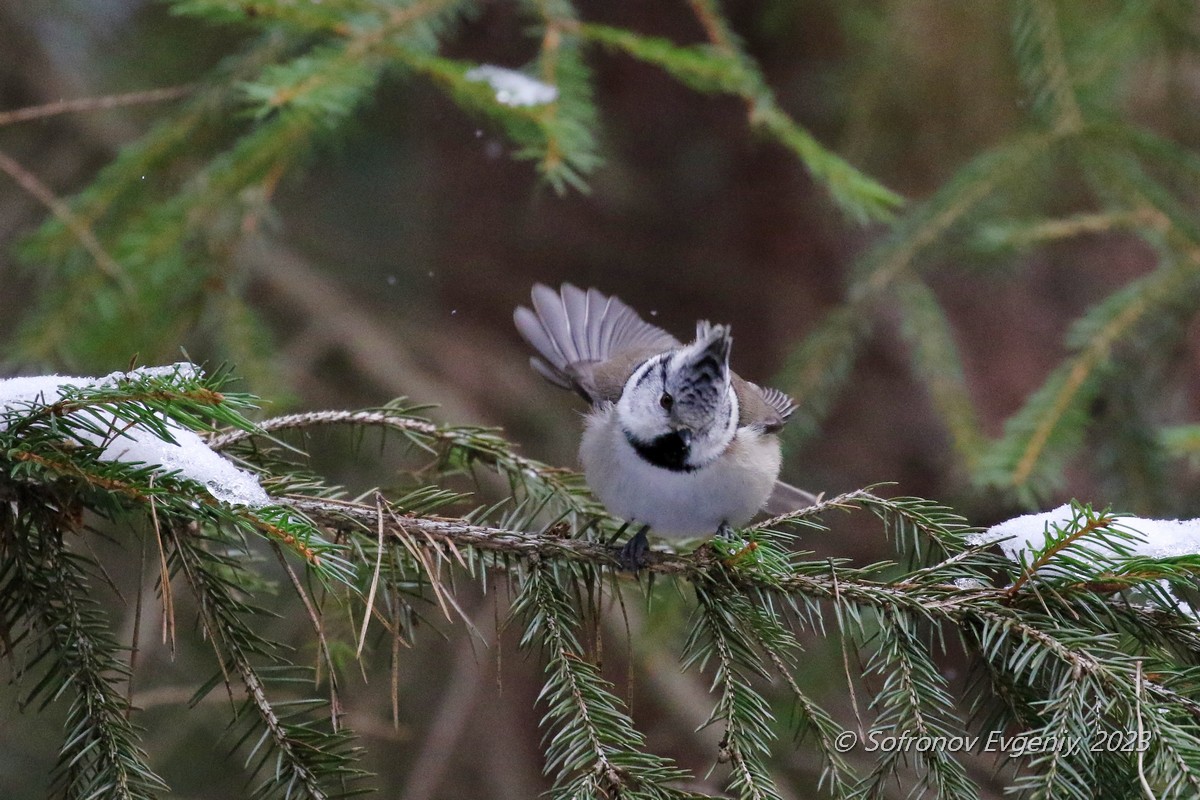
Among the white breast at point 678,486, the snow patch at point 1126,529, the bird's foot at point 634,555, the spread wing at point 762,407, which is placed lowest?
the bird's foot at point 634,555

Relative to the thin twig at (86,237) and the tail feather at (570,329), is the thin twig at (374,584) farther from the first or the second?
the thin twig at (86,237)

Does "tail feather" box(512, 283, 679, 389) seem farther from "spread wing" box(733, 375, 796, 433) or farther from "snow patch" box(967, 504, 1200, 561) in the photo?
"snow patch" box(967, 504, 1200, 561)

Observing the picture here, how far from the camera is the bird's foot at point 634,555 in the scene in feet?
5.54

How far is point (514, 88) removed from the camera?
2.09m

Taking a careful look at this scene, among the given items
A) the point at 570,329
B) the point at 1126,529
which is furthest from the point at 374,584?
the point at 570,329

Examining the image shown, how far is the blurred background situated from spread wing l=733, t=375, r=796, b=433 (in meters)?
0.23

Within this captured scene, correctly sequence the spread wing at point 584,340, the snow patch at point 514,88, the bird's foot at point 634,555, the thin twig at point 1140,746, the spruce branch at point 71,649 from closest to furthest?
the thin twig at point 1140,746
the spruce branch at point 71,649
the bird's foot at point 634,555
the snow patch at point 514,88
the spread wing at point 584,340

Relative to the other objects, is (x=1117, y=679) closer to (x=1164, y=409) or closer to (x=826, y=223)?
(x=1164, y=409)

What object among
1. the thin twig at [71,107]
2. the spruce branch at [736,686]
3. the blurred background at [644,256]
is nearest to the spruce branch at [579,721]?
the spruce branch at [736,686]

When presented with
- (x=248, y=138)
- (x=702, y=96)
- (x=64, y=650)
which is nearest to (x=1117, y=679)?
(x=64, y=650)

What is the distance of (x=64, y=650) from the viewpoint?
4.37ft

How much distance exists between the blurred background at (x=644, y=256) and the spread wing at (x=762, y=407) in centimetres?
23

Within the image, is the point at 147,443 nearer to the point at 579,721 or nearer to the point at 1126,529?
the point at 579,721

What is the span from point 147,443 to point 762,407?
1.37 meters
